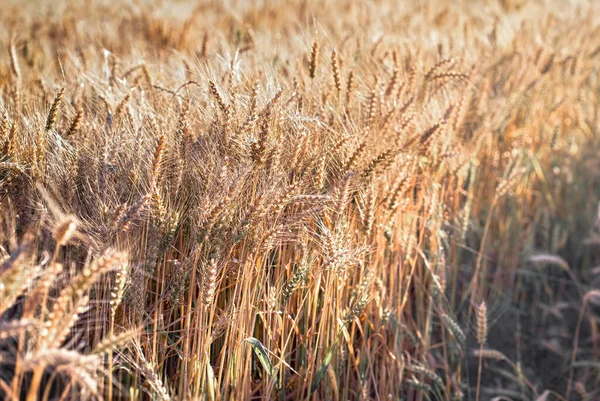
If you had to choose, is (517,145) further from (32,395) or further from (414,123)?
(32,395)

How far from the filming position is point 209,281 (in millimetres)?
1243

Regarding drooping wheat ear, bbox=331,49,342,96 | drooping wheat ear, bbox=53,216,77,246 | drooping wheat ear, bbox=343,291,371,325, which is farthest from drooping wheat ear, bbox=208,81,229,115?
drooping wheat ear, bbox=53,216,77,246

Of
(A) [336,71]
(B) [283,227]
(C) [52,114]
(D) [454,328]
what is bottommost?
(D) [454,328]

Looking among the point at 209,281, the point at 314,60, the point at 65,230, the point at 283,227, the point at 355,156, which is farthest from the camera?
the point at 314,60

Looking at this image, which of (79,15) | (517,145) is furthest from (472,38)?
(79,15)

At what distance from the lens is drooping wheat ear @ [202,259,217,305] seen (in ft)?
3.98

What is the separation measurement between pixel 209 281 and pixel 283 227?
21 cm

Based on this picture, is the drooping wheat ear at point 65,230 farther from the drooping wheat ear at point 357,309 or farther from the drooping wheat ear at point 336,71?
the drooping wheat ear at point 336,71

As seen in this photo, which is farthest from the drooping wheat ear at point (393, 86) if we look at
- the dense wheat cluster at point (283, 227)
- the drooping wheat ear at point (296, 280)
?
the drooping wheat ear at point (296, 280)

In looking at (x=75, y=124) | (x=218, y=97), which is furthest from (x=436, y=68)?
(x=75, y=124)

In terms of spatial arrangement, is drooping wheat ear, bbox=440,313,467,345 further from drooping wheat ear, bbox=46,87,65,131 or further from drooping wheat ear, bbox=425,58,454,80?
drooping wheat ear, bbox=46,87,65,131

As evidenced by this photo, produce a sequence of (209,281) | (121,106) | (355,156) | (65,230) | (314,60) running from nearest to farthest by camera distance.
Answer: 1. (65,230)
2. (209,281)
3. (355,156)
4. (121,106)
5. (314,60)

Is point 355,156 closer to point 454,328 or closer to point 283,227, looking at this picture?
point 283,227

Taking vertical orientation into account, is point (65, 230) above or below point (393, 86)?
below
